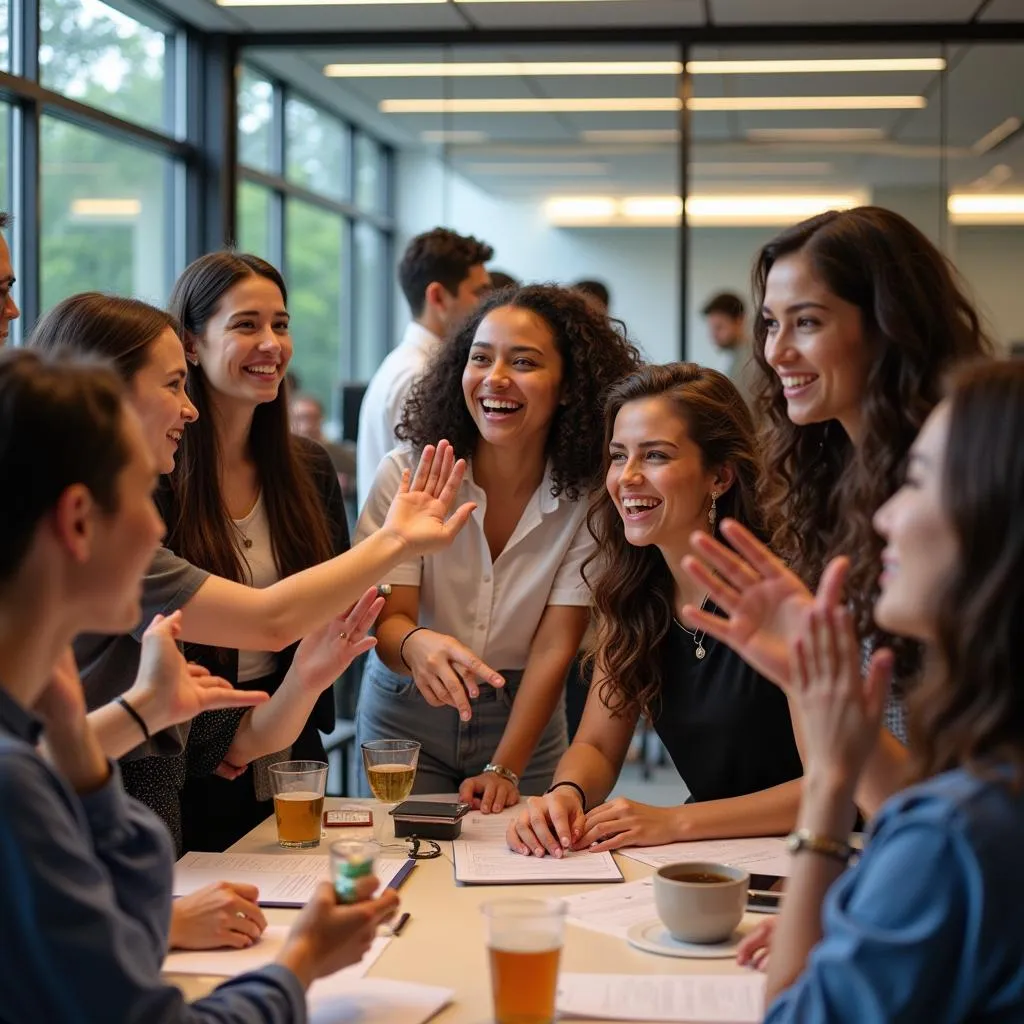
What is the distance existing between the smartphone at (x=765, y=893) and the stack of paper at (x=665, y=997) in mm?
210

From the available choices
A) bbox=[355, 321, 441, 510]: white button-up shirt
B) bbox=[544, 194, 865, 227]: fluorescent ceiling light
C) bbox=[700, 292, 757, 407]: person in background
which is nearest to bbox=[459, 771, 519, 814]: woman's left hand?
bbox=[355, 321, 441, 510]: white button-up shirt

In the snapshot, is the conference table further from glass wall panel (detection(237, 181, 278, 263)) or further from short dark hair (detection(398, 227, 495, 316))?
glass wall panel (detection(237, 181, 278, 263))

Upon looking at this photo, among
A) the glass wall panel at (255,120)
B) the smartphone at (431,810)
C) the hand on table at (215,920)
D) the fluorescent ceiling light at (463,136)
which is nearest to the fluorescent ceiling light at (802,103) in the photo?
the fluorescent ceiling light at (463,136)

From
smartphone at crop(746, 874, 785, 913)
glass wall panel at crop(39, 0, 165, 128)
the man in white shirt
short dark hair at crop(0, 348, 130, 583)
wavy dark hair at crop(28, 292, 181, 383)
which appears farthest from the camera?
glass wall panel at crop(39, 0, 165, 128)

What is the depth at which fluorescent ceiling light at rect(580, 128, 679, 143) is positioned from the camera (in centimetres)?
630

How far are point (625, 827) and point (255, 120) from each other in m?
5.32

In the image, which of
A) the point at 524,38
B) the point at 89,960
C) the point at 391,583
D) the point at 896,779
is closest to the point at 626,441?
the point at 391,583

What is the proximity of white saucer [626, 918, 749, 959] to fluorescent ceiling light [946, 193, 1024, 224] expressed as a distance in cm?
477

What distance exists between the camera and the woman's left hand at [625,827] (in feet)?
6.96

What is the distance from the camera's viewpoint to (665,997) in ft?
4.97

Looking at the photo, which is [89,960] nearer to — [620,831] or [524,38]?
[620,831]

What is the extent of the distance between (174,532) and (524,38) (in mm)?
3986

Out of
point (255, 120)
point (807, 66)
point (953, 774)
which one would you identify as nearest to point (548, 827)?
point (953, 774)

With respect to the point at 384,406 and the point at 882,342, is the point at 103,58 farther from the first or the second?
the point at 882,342
